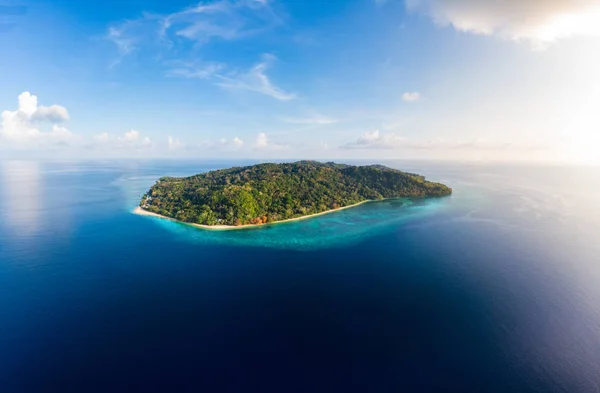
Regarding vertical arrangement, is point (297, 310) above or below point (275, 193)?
below

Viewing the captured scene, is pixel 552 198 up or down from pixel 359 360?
up

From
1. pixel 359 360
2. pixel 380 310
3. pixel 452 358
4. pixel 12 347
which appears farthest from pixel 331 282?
pixel 12 347

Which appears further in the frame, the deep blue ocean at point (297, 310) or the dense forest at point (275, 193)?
the dense forest at point (275, 193)

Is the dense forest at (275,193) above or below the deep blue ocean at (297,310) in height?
above

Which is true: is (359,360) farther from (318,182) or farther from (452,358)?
(318,182)
